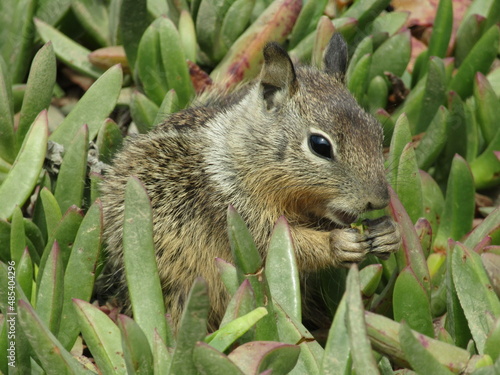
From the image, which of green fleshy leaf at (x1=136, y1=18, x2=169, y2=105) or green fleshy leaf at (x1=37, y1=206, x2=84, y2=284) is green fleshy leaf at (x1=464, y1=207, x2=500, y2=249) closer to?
green fleshy leaf at (x1=37, y1=206, x2=84, y2=284)

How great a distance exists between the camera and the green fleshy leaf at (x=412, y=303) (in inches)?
109

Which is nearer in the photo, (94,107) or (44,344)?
(44,344)

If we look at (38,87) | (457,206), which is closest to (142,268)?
(38,87)

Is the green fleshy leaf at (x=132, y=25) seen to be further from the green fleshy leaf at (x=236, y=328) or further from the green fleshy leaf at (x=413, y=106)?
the green fleshy leaf at (x=236, y=328)

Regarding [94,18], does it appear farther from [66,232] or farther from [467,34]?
[467,34]

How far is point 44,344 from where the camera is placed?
2.42 meters

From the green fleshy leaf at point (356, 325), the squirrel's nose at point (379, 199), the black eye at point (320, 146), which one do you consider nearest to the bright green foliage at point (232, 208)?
the green fleshy leaf at point (356, 325)

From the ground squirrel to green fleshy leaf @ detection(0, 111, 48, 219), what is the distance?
1.13 feet

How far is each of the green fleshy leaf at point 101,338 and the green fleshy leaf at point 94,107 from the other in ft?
4.22

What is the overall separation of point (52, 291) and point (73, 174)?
80cm

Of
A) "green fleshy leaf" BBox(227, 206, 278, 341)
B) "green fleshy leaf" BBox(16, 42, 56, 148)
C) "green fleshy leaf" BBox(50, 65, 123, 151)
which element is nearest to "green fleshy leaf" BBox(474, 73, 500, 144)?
"green fleshy leaf" BBox(227, 206, 278, 341)

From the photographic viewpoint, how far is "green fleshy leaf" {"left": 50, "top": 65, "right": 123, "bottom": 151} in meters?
3.79

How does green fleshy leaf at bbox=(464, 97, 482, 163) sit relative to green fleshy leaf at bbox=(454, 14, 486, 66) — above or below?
below

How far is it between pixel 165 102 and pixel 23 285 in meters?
1.30
